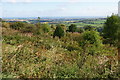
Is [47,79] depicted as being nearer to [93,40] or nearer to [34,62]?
[34,62]

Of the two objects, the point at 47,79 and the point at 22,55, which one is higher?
the point at 22,55

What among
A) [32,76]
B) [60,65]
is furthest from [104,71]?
[32,76]

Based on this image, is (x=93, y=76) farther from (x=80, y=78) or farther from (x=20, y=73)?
(x=20, y=73)

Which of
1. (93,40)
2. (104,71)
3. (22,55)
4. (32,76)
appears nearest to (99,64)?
(104,71)

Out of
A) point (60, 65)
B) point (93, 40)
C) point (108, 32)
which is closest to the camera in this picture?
point (60, 65)

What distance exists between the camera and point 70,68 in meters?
3.43

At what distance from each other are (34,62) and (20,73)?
0.77m

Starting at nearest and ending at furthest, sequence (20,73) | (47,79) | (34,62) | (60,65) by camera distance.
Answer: (47,79) → (20,73) → (60,65) → (34,62)

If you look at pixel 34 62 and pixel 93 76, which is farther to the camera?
pixel 34 62

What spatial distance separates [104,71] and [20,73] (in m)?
1.78

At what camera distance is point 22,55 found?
4.23m

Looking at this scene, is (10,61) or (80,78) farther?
(10,61)

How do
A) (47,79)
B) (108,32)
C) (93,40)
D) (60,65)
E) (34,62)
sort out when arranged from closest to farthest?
(47,79) < (60,65) < (34,62) < (93,40) < (108,32)

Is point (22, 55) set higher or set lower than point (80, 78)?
higher
